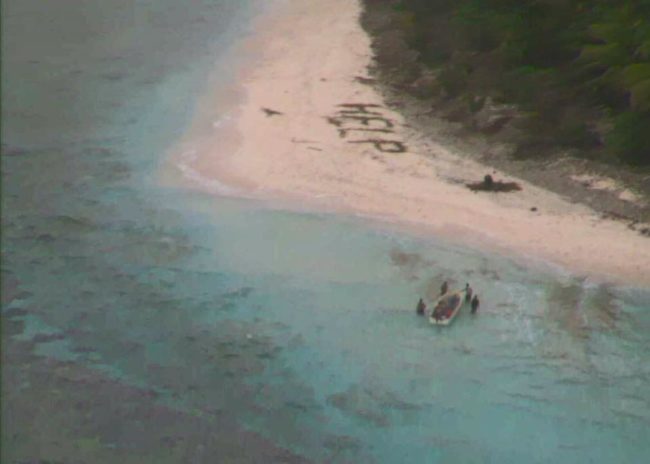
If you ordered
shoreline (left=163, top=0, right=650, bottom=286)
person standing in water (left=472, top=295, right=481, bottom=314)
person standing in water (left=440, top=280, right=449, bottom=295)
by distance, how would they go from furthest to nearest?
shoreline (left=163, top=0, right=650, bottom=286), person standing in water (left=440, top=280, right=449, bottom=295), person standing in water (left=472, top=295, right=481, bottom=314)

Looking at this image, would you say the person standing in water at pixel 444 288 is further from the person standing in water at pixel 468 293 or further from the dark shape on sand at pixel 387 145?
the dark shape on sand at pixel 387 145

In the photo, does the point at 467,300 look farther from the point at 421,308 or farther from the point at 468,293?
the point at 421,308

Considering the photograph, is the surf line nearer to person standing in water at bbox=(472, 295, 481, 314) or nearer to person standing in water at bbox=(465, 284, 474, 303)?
person standing in water at bbox=(465, 284, 474, 303)

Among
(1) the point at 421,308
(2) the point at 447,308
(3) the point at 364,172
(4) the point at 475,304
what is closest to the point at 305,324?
(1) the point at 421,308

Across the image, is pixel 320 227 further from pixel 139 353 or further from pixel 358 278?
pixel 139 353

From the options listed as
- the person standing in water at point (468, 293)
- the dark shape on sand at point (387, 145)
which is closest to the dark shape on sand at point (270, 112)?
the dark shape on sand at point (387, 145)

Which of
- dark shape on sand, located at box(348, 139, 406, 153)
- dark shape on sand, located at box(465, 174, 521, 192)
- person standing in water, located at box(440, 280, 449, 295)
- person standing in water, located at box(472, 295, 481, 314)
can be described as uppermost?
person standing in water, located at box(472, 295, 481, 314)

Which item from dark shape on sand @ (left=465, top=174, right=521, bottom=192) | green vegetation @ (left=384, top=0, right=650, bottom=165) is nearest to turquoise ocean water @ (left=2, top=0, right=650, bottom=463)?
dark shape on sand @ (left=465, top=174, right=521, bottom=192)
